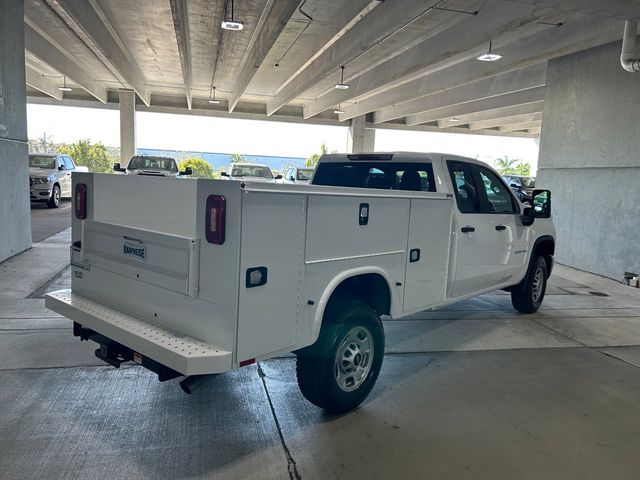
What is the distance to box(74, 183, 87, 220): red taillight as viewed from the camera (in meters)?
3.63

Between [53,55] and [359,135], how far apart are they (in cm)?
1637

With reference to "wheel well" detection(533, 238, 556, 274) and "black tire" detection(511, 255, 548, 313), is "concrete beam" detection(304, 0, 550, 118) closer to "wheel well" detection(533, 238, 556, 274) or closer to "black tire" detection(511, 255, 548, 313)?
"wheel well" detection(533, 238, 556, 274)

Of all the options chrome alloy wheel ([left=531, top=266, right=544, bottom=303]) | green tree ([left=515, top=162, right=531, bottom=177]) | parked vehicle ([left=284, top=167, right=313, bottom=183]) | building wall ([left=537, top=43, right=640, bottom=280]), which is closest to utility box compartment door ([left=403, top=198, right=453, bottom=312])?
chrome alloy wheel ([left=531, top=266, right=544, bottom=303])

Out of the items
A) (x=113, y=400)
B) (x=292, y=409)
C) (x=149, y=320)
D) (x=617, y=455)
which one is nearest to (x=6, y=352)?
(x=113, y=400)

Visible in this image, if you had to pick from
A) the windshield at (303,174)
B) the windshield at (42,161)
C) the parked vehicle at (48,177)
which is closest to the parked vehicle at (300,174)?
the windshield at (303,174)

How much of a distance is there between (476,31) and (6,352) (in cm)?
1009

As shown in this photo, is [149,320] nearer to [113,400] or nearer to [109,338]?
[109,338]

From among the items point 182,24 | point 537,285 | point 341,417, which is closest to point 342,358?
point 341,417

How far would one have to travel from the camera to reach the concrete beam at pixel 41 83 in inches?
835

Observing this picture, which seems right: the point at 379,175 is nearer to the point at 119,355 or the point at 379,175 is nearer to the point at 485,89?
the point at 119,355

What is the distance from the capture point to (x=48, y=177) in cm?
1595

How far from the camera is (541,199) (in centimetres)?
606

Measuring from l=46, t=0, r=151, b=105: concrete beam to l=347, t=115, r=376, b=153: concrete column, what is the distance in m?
12.7

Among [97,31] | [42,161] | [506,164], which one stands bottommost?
[42,161]
